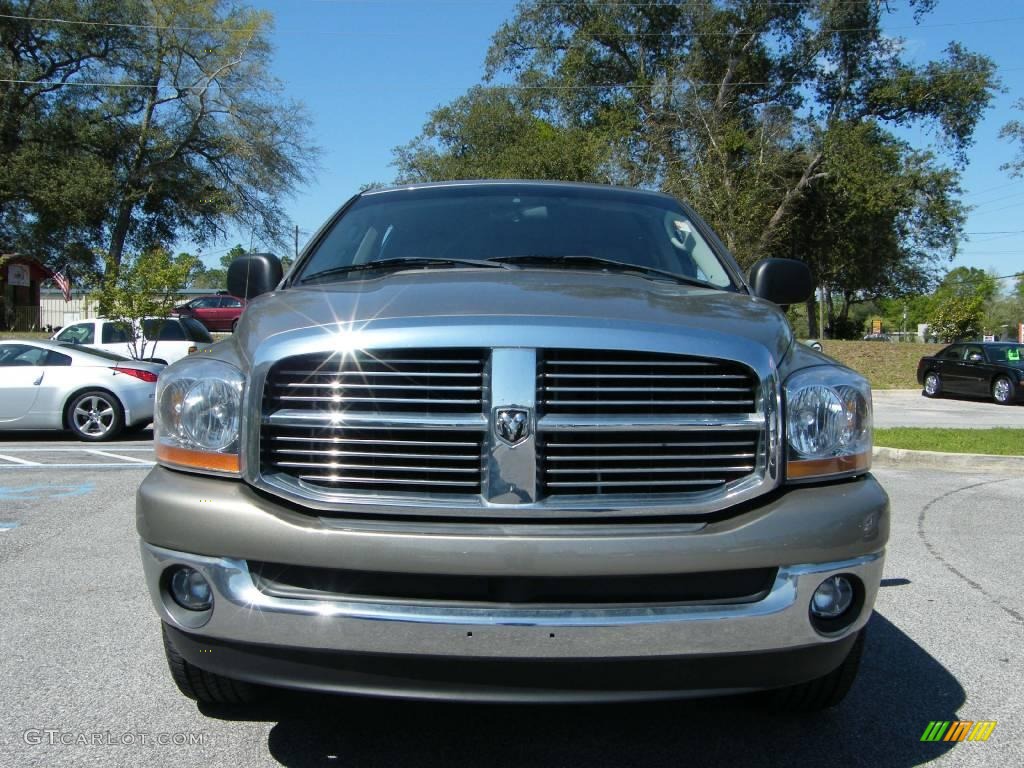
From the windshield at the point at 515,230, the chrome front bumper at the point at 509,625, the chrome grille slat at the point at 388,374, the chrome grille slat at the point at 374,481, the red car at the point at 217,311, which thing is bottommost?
the chrome front bumper at the point at 509,625

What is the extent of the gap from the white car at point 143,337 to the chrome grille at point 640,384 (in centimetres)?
1638

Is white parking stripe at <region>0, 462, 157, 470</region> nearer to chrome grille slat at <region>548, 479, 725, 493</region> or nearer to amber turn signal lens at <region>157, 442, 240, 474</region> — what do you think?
amber turn signal lens at <region>157, 442, 240, 474</region>

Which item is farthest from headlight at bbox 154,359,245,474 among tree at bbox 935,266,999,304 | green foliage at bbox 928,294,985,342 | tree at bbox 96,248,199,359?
tree at bbox 935,266,999,304

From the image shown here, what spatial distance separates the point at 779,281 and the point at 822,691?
1.70 metres

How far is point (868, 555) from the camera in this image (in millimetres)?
2568

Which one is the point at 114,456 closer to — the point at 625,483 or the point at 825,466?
the point at 625,483

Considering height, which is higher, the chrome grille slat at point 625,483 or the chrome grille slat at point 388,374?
the chrome grille slat at point 388,374

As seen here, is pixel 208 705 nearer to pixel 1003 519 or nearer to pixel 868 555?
pixel 868 555

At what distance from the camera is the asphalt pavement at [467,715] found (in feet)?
9.40

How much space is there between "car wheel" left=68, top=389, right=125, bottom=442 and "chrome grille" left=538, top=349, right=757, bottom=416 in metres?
10.7

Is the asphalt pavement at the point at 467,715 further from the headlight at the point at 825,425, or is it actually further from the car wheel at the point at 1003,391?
the car wheel at the point at 1003,391

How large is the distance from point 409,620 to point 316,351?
30.4 inches

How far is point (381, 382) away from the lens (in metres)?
2.55

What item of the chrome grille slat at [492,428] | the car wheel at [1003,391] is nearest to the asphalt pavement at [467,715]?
the chrome grille slat at [492,428]
